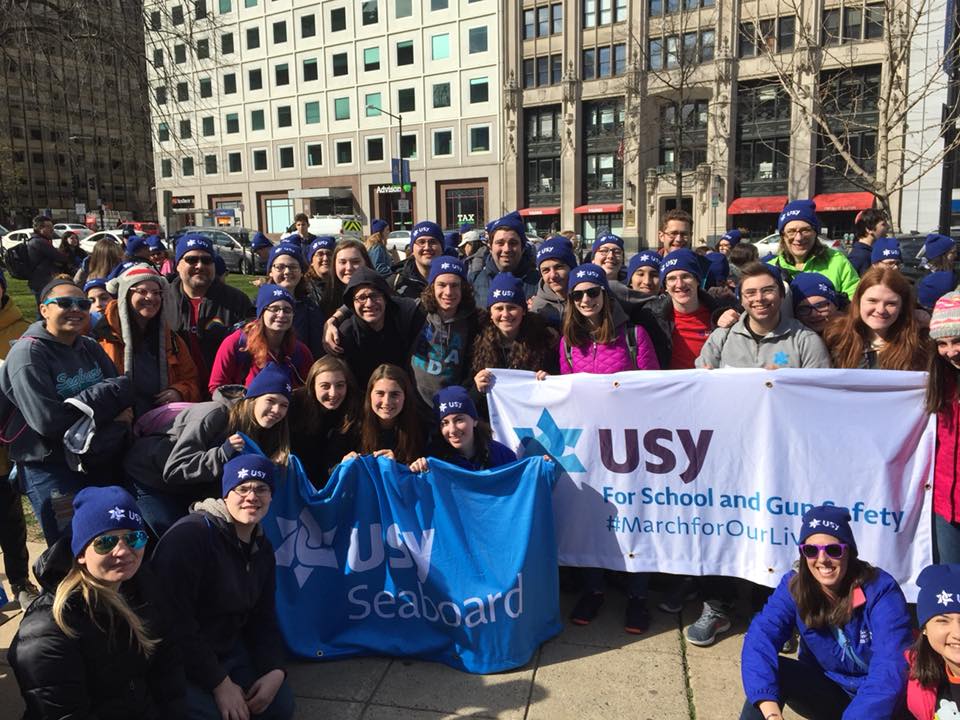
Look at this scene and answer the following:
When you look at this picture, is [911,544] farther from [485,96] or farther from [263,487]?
[485,96]

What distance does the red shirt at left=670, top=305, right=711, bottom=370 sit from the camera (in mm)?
4699

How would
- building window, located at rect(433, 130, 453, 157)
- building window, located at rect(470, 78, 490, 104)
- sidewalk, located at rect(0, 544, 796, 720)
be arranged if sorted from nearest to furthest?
1. sidewalk, located at rect(0, 544, 796, 720)
2. building window, located at rect(470, 78, 490, 104)
3. building window, located at rect(433, 130, 453, 157)

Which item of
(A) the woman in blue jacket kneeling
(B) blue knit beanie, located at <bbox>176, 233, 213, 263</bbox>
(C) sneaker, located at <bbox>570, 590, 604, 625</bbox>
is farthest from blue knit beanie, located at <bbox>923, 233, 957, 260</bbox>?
(B) blue knit beanie, located at <bbox>176, 233, 213, 263</bbox>

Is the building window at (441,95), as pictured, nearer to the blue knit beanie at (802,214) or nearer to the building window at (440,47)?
the building window at (440,47)

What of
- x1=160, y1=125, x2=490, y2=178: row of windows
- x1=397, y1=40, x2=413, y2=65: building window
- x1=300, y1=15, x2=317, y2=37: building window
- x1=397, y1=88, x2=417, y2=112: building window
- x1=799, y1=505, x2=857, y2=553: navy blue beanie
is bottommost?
x1=799, y1=505, x2=857, y2=553: navy blue beanie

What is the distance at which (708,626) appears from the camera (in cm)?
404

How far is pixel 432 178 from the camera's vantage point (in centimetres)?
5047

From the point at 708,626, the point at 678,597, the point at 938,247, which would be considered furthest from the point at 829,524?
A: the point at 938,247

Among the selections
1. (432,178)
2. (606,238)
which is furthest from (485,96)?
(606,238)

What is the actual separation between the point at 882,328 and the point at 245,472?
3.34 m

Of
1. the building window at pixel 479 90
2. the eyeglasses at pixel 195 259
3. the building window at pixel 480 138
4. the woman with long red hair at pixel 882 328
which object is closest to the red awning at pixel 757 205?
the building window at pixel 480 138

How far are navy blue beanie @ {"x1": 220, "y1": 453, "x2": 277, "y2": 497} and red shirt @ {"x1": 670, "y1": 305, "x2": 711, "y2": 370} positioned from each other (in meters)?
2.63

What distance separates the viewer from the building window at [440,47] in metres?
48.9

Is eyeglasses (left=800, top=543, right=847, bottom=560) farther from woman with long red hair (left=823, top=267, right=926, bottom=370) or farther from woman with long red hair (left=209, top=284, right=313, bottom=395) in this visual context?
Result: woman with long red hair (left=209, top=284, right=313, bottom=395)
